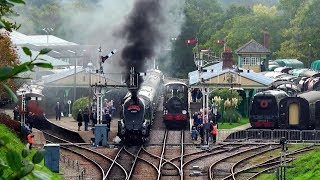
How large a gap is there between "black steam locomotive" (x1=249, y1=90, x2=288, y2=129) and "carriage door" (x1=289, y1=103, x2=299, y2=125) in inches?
32.8

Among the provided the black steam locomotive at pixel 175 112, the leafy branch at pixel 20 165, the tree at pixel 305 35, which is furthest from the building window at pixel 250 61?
the leafy branch at pixel 20 165

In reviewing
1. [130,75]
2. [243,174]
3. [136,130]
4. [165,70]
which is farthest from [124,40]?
[165,70]

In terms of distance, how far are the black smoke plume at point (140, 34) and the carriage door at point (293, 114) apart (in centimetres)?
740

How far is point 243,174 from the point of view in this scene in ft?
82.2

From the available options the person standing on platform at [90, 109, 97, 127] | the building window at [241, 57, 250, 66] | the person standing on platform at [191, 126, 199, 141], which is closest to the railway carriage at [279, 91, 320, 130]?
the person standing on platform at [191, 126, 199, 141]

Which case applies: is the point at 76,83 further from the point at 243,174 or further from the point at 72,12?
the point at 72,12

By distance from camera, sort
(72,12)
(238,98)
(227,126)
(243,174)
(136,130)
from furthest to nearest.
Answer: (72,12) → (238,98) → (227,126) → (136,130) → (243,174)

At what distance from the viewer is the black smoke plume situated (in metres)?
35.6

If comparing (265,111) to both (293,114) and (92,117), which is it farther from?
(92,117)

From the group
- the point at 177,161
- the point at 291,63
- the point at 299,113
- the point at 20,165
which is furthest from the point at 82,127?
the point at 291,63

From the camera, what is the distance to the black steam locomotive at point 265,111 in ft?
126

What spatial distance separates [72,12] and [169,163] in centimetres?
8389

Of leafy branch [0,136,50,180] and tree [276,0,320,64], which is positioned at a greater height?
tree [276,0,320,64]

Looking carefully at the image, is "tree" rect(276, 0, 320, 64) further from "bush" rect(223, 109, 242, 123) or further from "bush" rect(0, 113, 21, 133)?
"bush" rect(0, 113, 21, 133)
